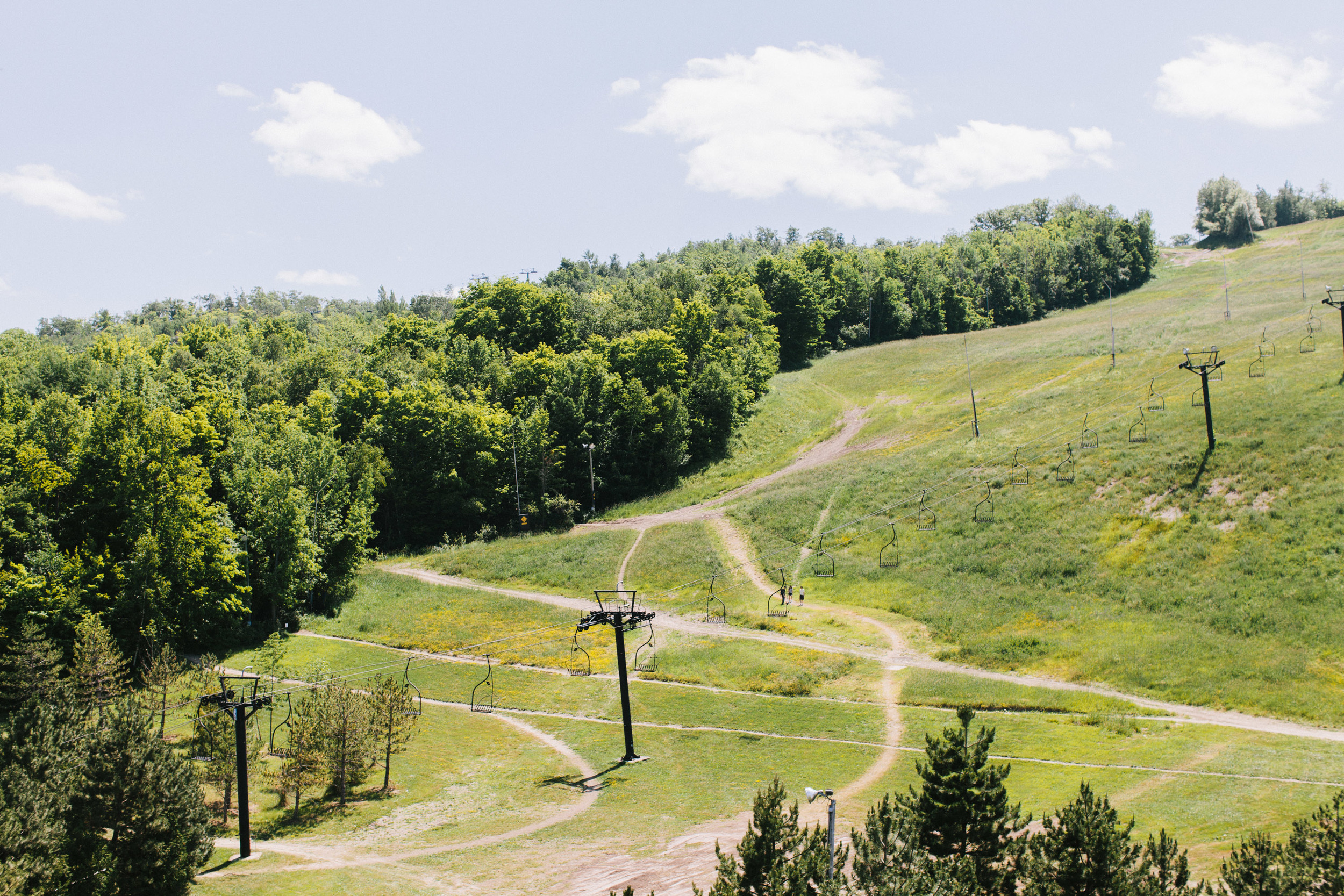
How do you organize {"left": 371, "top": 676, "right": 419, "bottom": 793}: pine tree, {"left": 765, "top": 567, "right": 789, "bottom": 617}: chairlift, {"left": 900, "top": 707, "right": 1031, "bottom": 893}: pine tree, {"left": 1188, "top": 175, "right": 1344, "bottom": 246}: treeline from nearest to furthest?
{"left": 900, "top": 707, "right": 1031, "bottom": 893}: pine tree < {"left": 371, "top": 676, "right": 419, "bottom": 793}: pine tree < {"left": 765, "top": 567, "right": 789, "bottom": 617}: chairlift < {"left": 1188, "top": 175, "right": 1344, "bottom": 246}: treeline

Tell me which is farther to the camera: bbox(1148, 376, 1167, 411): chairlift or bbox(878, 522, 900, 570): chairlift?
bbox(1148, 376, 1167, 411): chairlift

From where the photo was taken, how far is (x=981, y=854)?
20328 mm

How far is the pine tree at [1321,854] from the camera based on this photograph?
56.0 ft

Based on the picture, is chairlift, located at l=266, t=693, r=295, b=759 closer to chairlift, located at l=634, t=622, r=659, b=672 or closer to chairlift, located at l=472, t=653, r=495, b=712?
chairlift, located at l=472, t=653, r=495, b=712

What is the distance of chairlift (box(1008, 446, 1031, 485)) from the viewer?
223 feet

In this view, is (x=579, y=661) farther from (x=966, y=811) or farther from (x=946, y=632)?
(x=966, y=811)

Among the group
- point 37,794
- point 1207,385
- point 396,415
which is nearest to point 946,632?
point 1207,385

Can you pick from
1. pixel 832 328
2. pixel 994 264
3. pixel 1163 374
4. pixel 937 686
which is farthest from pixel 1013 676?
pixel 994 264

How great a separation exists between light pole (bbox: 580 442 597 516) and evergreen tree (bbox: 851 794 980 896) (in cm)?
6975

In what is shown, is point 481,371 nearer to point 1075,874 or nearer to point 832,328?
point 832,328

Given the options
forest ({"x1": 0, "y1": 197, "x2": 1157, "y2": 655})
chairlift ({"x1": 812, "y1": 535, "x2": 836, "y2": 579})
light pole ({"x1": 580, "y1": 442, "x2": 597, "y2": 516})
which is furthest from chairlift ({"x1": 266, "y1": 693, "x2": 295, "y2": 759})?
light pole ({"x1": 580, "y1": 442, "x2": 597, "y2": 516})

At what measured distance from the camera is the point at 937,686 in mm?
45094

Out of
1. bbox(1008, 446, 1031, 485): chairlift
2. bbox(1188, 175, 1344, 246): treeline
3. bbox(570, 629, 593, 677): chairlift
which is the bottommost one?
bbox(570, 629, 593, 677): chairlift

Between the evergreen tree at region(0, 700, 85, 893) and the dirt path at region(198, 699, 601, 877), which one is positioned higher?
the evergreen tree at region(0, 700, 85, 893)
